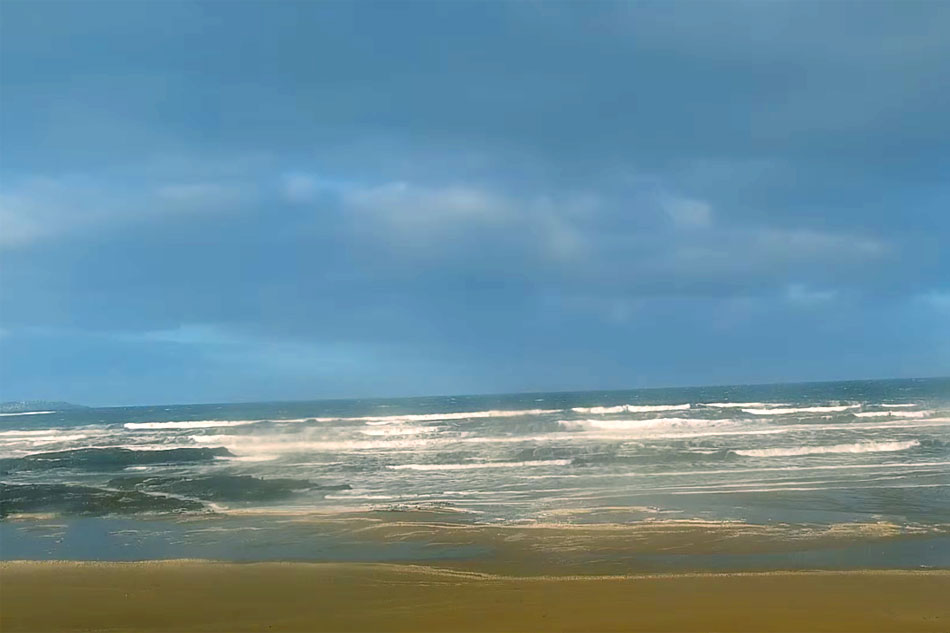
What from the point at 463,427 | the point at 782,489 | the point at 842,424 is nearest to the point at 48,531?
the point at 782,489

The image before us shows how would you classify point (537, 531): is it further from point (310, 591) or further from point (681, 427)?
point (681, 427)

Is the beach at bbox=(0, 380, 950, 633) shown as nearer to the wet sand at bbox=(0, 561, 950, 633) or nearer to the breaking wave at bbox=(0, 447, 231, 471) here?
the wet sand at bbox=(0, 561, 950, 633)

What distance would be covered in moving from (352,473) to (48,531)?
10295 millimetres

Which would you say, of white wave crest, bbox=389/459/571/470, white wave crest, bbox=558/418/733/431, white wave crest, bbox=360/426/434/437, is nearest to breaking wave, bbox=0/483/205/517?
white wave crest, bbox=389/459/571/470

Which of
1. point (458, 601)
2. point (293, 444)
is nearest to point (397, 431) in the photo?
point (293, 444)

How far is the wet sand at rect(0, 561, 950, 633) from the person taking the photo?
8.21 metres

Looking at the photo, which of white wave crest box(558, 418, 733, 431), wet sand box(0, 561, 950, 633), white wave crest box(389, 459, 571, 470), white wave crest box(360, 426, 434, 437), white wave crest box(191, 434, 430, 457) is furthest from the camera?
white wave crest box(360, 426, 434, 437)

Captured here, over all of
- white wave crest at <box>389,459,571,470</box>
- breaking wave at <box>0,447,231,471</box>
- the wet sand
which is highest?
the wet sand

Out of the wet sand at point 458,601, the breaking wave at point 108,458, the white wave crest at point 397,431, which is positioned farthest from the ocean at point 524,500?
the white wave crest at point 397,431

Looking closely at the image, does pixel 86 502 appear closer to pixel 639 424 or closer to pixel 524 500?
pixel 524 500

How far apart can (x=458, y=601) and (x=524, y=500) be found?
846 cm

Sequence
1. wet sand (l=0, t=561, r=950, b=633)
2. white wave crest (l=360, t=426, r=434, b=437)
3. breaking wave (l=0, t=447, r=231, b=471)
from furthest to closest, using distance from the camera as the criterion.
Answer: white wave crest (l=360, t=426, r=434, b=437)
breaking wave (l=0, t=447, r=231, b=471)
wet sand (l=0, t=561, r=950, b=633)

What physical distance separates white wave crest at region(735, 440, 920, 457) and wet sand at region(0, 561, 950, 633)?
15800 millimetres

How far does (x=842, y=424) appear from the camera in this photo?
118ft
